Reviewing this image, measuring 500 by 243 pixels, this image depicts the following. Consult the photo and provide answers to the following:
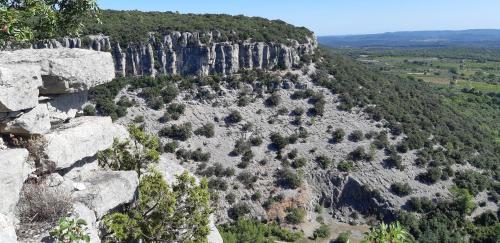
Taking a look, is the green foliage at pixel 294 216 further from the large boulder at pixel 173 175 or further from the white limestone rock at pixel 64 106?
the white limestone rock at pixel 64 106

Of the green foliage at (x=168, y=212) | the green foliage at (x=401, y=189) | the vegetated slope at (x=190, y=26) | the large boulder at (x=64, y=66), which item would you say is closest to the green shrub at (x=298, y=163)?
the green foliage at (x=401, y=189)

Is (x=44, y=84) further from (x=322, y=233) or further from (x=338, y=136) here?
(x=338, y=136)


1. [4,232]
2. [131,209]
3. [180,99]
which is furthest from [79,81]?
[180,99]

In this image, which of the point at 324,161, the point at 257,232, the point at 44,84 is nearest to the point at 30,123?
the point at 44,84

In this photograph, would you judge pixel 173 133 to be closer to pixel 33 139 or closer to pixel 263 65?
pixel 263 65

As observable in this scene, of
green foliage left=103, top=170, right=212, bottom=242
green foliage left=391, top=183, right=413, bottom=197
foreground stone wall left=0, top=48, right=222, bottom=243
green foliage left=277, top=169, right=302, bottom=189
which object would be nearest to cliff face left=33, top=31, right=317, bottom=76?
green foliage left=277, top=169, right=302, bottom=189

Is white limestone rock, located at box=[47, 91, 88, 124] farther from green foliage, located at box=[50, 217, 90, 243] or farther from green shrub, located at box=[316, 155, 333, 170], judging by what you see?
green shrub, located at box=[316, 155, 333, 170]
